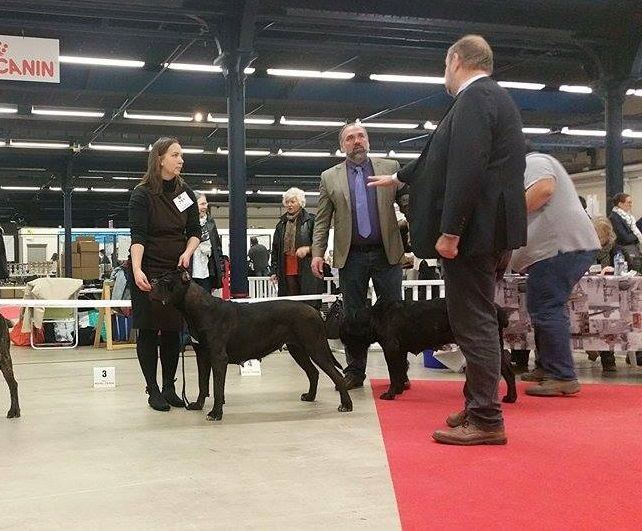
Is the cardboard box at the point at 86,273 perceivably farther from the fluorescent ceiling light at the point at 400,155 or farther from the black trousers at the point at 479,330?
the black trousers at the point at 479,330

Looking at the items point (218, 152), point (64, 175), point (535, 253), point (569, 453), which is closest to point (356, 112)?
point (218, 152)

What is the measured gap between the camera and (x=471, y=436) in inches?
101

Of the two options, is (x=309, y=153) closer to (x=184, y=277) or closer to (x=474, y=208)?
(x=184, y=277)

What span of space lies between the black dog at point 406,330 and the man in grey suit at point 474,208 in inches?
35.6

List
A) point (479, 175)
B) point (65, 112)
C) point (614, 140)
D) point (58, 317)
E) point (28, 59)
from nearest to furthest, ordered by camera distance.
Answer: point (479, 175) < point (28, 59) < point (58, 317) < point (614, 140) < point (65, 112)

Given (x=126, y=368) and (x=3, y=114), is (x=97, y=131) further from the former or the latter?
(x=126, y=368)

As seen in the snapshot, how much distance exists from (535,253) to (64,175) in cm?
1667

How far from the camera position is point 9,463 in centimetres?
255

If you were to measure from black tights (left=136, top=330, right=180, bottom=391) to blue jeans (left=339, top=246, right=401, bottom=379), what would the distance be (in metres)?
0.93

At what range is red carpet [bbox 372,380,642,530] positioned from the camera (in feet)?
5.88

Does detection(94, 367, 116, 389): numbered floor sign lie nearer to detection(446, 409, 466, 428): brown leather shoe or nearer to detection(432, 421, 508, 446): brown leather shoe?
detection(446, 409, 466, 428): brown leather shoe

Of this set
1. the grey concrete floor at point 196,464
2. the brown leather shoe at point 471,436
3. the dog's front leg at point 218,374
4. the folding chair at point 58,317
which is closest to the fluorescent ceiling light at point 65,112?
the folding chair at point 58,317

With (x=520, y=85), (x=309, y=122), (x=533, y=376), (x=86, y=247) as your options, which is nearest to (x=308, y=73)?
(x=520, y=85)

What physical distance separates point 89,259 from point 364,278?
10.2 m
